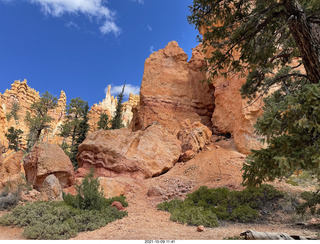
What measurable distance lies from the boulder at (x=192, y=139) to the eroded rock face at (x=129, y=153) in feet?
2.49

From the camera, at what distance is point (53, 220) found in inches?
258

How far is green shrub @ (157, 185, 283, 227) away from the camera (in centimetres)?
779

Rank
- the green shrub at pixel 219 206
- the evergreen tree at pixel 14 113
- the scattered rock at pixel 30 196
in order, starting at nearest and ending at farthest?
the green shrub at pixel 219 206
the scattered rock at pixel 30 196
the evergreen tree at pixel 14 113

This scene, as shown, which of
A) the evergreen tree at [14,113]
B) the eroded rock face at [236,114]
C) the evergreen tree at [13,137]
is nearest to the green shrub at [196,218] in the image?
the eroded rock face at [236,114]

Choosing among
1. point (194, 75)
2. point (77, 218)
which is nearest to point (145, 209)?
point (77, 218)

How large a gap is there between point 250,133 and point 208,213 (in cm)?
1073

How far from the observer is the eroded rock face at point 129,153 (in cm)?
1528

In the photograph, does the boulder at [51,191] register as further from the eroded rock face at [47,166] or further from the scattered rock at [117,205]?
the scattered rock at [117,205]

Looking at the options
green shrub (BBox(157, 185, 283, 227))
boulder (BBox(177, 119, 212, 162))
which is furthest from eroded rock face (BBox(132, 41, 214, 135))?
green shrub (BBox(157, 185, 283, 227))

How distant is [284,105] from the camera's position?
4.22m

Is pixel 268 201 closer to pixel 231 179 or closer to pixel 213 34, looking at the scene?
pixel 231 179

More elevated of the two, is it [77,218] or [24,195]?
[24,195]

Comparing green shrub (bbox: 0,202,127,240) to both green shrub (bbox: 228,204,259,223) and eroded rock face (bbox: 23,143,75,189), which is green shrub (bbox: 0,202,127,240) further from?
green shrub (bbox: 228,204,259,223)

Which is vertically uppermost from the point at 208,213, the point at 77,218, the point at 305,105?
the point at 305,105
